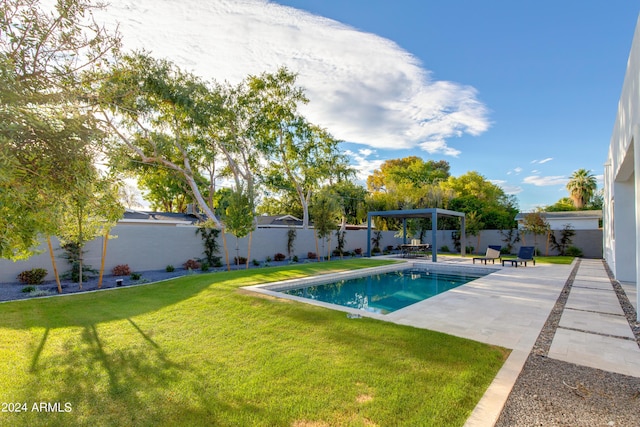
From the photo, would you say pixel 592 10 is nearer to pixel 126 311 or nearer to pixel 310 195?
pixel 126 311

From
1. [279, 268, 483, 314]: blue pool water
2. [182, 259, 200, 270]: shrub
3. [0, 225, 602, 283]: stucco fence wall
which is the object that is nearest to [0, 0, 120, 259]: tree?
[0, 225, 602, 283]: stucco fence wall

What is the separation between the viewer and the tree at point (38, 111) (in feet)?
6.81

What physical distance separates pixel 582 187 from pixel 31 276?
42.0m

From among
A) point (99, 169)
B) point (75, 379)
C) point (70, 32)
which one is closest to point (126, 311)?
point (75, 379)

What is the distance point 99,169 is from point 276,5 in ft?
31.0

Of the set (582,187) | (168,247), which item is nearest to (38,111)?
(168,247)

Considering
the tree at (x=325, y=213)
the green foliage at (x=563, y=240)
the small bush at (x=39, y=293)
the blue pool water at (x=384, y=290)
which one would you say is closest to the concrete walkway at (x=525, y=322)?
the blue pool water at (x=384, y=290)

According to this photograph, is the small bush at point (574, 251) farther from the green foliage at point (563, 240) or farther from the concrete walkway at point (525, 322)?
the concrete walkway at point (525, 322)

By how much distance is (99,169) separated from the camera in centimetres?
282

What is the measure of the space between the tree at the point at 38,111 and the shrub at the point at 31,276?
841 cm

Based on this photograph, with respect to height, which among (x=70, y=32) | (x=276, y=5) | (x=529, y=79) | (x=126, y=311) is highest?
(x=276, y=5)

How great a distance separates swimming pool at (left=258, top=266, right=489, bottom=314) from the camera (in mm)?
8531

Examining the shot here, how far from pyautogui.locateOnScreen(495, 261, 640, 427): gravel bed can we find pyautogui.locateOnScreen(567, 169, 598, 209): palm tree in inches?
1451

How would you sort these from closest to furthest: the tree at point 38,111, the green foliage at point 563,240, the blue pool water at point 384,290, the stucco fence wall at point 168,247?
the tree at point 38,111
the blue pool water at point 384,290
the stucco fence wall at point 168,247
the green foliage at point 563,240
